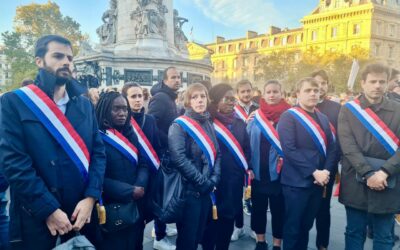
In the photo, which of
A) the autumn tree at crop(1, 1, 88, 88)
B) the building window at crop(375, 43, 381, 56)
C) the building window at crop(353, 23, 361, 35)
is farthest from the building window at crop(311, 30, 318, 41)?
the autumn tree at crop(1, 1, 88, 88)

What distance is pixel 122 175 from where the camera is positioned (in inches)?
131

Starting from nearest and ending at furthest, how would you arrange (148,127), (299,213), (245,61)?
1. (299,213)
2. (148,127)
3. (245,61)

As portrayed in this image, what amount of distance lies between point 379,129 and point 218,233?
223 centimetres

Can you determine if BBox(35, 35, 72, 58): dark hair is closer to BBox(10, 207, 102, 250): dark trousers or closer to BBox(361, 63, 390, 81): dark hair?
BBox(10, 207, 102, 250): dark trousers

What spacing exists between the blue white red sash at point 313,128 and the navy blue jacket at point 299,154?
0.12 feet

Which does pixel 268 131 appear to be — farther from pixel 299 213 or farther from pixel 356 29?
pixel 356 29

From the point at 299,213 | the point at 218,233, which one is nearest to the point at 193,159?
the point at 218,233

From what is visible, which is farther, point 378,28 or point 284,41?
point 284,41

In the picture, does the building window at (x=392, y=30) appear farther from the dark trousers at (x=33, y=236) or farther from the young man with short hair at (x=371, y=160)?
the dark trousers at (x=33, y=236)

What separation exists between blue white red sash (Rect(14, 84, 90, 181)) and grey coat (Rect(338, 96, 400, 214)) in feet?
9.27

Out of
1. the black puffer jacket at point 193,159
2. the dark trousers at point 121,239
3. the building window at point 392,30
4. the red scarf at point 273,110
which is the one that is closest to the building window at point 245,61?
the building window at point 392,30

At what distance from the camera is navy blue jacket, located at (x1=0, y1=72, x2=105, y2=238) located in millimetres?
2457

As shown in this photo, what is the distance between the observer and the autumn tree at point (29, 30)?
136 ft

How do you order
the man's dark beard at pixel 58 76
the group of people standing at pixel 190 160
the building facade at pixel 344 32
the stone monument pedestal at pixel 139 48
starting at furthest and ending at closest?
the building facade at pixel 344 32 → the stone monument pedestal at pixel 139 48 → the man's dark beard at pixel 58 76 → the group of people standing at pixel 190 160
